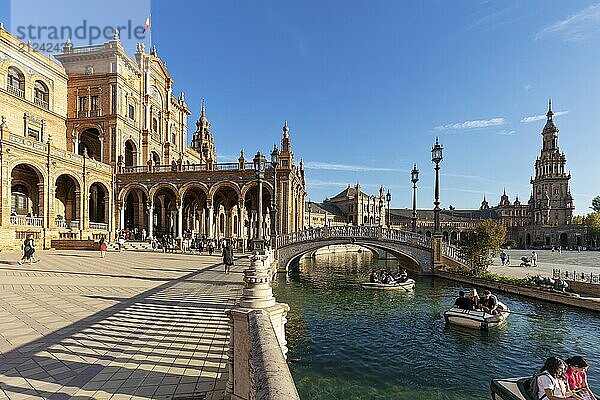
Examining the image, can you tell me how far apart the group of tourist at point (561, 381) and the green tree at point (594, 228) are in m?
102

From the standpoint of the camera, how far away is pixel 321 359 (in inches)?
416

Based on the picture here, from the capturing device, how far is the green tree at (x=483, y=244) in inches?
1021

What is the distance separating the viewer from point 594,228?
8638cm

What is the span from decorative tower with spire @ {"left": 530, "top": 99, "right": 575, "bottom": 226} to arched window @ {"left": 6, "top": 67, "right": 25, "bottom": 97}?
116 meters

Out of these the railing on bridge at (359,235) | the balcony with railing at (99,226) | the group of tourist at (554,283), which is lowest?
the group of tourist at (554,283)

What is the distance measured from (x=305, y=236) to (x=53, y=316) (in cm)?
2215

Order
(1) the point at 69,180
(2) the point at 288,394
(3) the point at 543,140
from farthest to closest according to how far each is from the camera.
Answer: (3) the point at 543,140 → (1) the point at 69,180 → (2) the point at 288,394

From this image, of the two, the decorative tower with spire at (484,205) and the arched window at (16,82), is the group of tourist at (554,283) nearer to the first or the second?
the arched window at (16,82)

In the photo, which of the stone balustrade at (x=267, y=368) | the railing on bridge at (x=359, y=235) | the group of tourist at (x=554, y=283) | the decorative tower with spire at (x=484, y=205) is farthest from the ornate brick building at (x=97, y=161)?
the decorative tower with spire at (x=484, y=205)

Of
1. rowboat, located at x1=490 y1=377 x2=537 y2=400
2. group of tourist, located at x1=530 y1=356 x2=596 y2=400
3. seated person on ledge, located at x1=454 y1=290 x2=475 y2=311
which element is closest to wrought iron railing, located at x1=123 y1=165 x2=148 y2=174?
seated person on ledge, located at x1=454 y1=290 x2=475 y2=311

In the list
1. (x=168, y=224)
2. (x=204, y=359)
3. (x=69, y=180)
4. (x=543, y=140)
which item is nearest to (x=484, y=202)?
(x=543, y=140)

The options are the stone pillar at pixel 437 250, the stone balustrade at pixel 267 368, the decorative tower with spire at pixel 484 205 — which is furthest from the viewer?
the decorative tower with spire at pixel 484 205

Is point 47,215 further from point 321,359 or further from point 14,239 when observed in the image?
point 321,359

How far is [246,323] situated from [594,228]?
4255 inches
